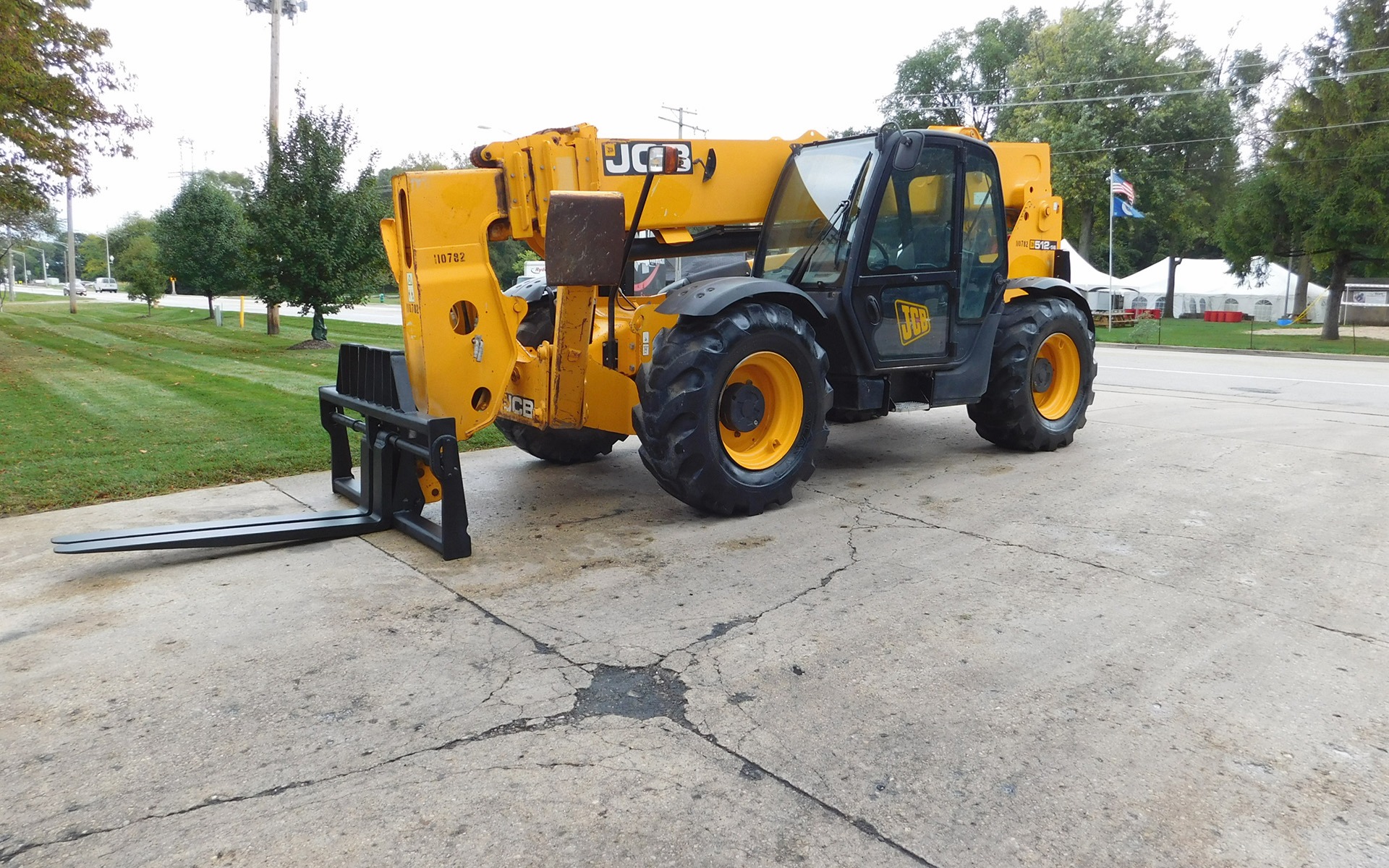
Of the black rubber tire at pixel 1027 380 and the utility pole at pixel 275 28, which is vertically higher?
the utility pole at pixel 275 28

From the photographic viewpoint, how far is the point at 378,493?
19.5ft

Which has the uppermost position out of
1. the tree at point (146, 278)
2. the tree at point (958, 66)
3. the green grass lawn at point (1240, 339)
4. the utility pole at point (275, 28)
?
the tree at point (958, 66)

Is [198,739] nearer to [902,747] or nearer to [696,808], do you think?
[696,808]

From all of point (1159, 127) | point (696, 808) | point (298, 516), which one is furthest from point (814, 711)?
point (1159, 127)

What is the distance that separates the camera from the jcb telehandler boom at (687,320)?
18.4ft

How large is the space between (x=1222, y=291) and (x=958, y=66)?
85.2 feet

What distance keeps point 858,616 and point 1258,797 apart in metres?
1.82

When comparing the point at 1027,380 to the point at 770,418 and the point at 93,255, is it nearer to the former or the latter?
the point at 770,418

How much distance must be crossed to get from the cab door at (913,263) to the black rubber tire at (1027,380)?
0.82 m

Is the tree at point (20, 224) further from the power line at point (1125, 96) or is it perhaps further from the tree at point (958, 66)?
the tree at point (958, 66)

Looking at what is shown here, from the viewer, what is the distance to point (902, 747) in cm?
334

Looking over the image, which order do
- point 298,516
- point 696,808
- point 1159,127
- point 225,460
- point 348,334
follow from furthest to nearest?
point 1159,127 → point 348,334 → point 225,460 → point 298,516 → point 696,808

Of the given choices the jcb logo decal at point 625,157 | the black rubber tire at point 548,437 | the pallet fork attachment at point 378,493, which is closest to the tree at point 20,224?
the black rubber tire at point 548,437

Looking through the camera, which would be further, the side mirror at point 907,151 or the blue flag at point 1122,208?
the blue flag at point 1122,208
